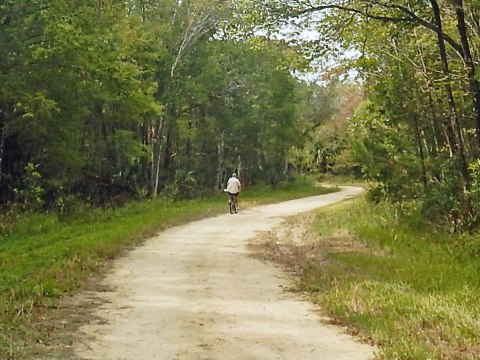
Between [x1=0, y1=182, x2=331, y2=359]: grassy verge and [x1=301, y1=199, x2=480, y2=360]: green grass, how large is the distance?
3.84 m

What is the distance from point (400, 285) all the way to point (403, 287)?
0.18 m

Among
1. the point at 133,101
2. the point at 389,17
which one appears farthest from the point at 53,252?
the point at 133,101

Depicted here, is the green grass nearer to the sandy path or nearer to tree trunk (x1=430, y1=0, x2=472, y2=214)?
the sandy path

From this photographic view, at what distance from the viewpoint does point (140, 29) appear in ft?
91.2

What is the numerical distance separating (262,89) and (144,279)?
31763mm

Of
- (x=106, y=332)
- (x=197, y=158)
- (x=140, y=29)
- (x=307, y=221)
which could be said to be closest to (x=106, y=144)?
(x=140, y=29)

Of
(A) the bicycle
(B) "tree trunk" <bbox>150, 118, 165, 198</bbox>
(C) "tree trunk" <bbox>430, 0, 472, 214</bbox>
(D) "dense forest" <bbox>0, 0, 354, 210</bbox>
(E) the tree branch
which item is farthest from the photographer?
(B) "tree trunk" <bbox>150, 118, 165, 198</bbox>

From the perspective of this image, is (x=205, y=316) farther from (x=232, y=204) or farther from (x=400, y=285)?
(x=232, y=204)

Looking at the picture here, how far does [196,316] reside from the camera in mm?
8102

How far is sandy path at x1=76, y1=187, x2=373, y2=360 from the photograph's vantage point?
21.5 feet

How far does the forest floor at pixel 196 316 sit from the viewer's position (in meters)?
6.57

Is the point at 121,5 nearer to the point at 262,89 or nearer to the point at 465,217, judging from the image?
the point at 465,217

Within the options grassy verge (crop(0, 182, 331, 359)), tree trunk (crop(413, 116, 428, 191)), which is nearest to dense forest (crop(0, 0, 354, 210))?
grassy verge (crop(0, 182, 331, 359))

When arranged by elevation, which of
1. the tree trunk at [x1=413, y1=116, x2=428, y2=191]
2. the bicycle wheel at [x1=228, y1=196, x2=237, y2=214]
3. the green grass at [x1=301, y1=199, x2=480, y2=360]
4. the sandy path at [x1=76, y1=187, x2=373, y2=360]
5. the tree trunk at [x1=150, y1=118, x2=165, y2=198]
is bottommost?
the green grass at [x1=301, y1=199, x2=480, y2=360]
